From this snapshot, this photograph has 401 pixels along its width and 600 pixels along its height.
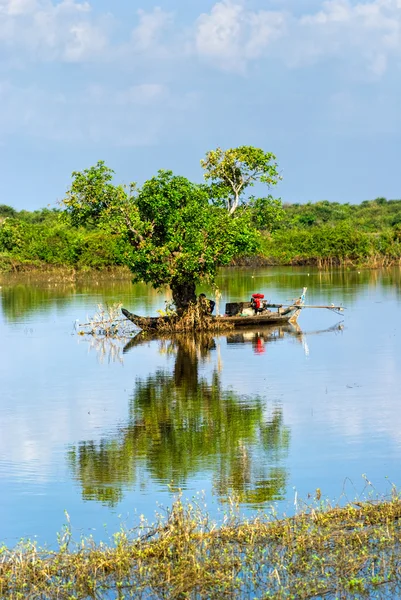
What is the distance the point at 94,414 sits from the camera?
1714cm

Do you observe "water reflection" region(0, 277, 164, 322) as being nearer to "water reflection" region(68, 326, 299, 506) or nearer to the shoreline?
the shoreline

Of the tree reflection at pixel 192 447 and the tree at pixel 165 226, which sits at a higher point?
the tree at pixel 165 226

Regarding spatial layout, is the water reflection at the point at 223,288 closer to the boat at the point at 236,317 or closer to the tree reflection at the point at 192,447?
the boat at the point at 236,317

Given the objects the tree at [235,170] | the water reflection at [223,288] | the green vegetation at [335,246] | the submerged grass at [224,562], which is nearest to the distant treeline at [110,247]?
the green vegetation at [335,246]

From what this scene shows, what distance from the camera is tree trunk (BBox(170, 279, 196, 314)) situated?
28.4 metres

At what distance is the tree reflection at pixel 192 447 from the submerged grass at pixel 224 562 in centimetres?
172

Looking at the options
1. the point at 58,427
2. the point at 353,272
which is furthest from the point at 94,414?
the point at 353,272

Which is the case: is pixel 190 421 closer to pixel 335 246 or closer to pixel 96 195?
pixel 96 195

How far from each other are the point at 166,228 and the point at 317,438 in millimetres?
13597

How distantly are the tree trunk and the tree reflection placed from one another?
8957 mm

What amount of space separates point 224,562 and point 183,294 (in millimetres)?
19812

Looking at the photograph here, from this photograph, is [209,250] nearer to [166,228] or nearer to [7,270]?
[166,228]

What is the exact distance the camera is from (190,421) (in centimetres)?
1611

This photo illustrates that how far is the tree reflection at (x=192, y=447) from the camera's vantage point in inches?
480
